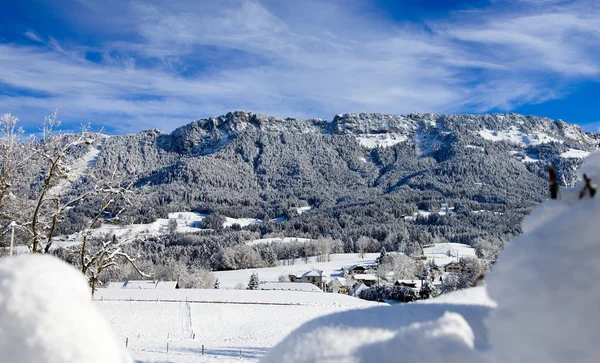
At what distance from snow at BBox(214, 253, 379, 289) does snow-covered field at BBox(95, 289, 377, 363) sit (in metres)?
32.7

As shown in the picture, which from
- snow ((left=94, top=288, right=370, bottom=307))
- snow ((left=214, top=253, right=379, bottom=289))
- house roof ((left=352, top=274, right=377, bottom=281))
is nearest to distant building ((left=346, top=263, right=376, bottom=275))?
snow ((left=214, top=253, right=379, bottom=289))

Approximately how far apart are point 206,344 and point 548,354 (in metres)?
29.2

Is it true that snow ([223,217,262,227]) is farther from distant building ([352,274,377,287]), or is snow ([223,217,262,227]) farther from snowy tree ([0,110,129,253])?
snowy tree ([0,110,129,253])

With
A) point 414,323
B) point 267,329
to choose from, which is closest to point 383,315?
point 414,323

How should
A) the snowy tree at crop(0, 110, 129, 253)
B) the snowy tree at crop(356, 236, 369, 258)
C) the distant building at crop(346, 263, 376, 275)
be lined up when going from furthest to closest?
the snowy tree at crop(356, 236, 369, 258) → the distant building at crop(346, 263, 376, 275) → the snowy tree at crop(0, 110, 129, 253)

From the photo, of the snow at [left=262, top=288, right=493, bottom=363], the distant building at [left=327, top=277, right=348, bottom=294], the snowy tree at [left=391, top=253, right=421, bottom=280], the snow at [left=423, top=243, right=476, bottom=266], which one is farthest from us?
the snow at [left=423, top=243, right=476, bottom=266]

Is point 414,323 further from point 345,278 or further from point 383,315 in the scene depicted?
point 345,278

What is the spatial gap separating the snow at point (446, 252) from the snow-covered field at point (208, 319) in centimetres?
6146

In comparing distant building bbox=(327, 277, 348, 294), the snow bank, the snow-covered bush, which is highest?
the snow bank

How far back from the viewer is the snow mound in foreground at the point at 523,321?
1.97m

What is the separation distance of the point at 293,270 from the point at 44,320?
102m

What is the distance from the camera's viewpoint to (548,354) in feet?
6.72

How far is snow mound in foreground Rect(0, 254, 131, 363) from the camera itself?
2236mm

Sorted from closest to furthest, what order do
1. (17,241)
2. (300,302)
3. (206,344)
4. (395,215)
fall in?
1. (17,241)
2. (206,344)
3. (300,302)
4. (395,215)
